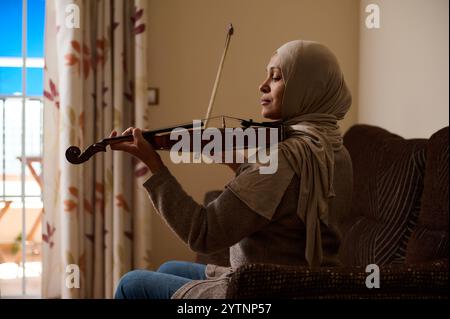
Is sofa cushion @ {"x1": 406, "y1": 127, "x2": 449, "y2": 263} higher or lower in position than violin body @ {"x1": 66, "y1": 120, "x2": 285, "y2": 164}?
lower

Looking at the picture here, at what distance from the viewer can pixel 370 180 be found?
6.78 feet

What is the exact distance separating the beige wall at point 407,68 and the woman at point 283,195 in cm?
88

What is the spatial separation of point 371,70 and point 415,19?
0.60m

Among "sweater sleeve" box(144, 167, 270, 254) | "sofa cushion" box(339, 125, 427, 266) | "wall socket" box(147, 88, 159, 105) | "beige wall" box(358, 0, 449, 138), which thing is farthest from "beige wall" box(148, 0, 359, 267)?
"sweater sleeve" box(144, 167, 270, 254)

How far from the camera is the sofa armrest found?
108 cm

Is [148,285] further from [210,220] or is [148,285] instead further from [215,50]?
[215,50]

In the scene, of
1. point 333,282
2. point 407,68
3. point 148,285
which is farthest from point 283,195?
point 407,68

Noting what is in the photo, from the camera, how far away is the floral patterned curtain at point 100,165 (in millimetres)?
2873

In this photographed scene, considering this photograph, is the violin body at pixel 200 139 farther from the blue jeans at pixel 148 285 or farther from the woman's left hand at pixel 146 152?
the blue jeans at pixel 148 285

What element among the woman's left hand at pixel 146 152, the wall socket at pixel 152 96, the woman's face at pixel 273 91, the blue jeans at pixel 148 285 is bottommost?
the blue jeans at pixel 148 285

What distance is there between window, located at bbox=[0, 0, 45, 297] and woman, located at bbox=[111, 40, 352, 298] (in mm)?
1933

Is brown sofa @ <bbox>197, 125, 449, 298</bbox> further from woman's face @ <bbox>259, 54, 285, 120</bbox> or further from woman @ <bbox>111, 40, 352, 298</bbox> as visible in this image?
woman's face @ <bbox>259, 54, 285, 120</bbox>

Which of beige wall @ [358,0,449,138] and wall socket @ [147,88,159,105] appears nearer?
beige wall @ [358,0,449,138]

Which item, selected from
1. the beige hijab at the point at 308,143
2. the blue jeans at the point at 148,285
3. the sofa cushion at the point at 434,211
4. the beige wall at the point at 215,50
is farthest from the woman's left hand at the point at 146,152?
the beige wall at the point at 215,50
